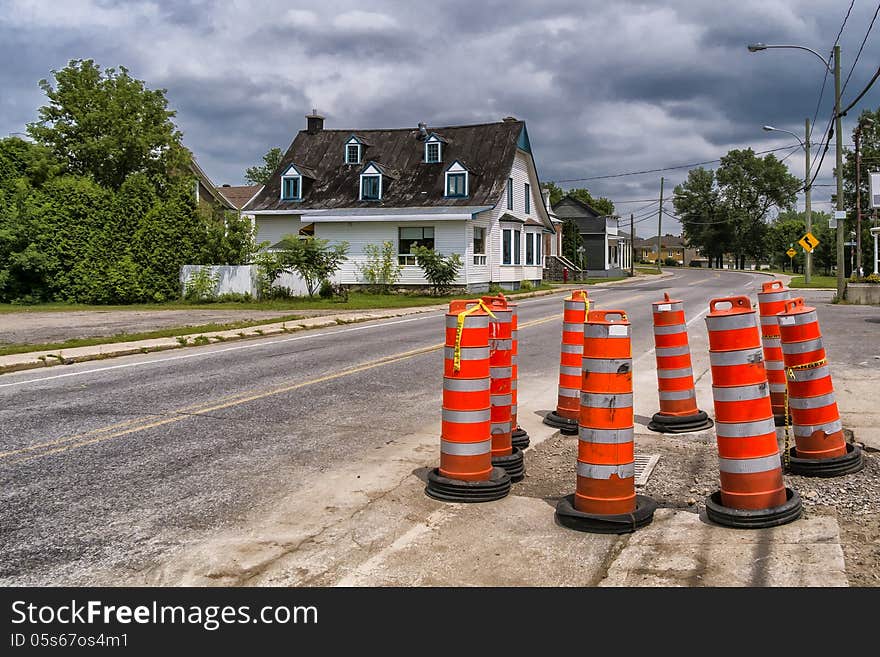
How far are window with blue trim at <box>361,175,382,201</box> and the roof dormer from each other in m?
3.42

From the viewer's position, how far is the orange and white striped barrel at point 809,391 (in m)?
6.23

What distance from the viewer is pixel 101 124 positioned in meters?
41.1

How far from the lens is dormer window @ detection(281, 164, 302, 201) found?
134 feet

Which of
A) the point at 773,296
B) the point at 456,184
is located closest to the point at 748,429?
the point at 773,296

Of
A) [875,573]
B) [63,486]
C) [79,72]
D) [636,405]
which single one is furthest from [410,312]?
[79,72]

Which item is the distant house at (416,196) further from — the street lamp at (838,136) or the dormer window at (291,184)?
the street lamp at (838,136)

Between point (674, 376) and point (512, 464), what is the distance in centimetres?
250

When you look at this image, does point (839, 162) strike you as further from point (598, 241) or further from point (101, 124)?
A: point (598, 241)

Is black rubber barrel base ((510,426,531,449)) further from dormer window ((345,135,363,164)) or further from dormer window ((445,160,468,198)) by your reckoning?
dormer window ((345,135,363,164))

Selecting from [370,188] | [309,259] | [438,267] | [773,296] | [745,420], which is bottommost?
[745,420]

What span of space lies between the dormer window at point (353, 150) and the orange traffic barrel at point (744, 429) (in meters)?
38.3

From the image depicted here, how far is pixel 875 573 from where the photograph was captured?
4137 mm

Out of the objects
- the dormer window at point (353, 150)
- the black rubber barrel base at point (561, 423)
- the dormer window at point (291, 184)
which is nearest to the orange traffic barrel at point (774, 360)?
the black rubber barrel base at point (561, 423)

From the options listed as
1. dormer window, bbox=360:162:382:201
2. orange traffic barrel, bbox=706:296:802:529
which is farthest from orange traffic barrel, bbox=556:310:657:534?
dormer window, bbox=360:162:382:201
